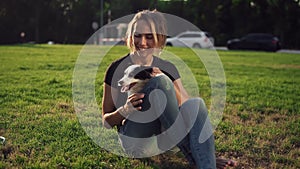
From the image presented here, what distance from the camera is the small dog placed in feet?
7.73

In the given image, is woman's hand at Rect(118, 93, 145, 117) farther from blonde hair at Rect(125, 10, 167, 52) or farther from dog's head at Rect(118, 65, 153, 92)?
blonde hair at Rect(125, 10, 167, 52)

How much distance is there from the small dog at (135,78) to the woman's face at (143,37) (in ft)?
0.94

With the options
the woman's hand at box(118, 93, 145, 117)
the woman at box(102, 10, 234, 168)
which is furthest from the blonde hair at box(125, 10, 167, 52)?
the woman's hand at box(118, 93, 145, 117)

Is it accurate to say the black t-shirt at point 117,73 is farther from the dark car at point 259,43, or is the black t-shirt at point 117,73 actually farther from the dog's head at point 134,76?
the dark car at point 259,43

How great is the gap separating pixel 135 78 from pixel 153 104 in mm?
204

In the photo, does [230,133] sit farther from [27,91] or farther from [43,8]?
[43,8]

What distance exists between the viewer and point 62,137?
3160mm

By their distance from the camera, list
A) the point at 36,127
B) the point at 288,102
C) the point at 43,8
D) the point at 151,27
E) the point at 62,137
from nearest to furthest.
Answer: the point at 151,27
the point at 62,137
the point at 36,127
the point at 288,102
the point at 43,8

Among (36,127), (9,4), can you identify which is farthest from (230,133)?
(9,4)

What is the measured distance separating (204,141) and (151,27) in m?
0.90

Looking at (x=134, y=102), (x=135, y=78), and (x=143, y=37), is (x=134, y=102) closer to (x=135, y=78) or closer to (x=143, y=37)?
(x=135, y=78)

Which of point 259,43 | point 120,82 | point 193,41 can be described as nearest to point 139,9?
point 193,41

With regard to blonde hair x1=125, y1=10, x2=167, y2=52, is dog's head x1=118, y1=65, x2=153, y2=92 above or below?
below

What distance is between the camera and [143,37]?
2619mm
